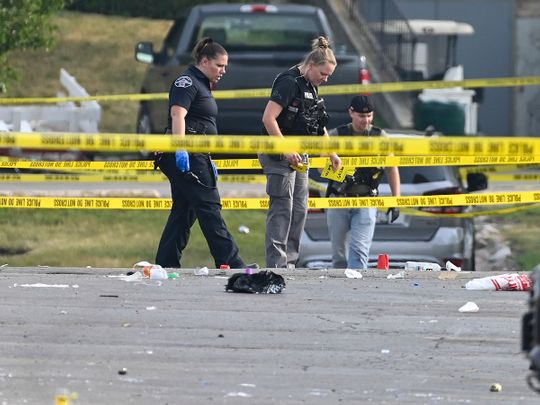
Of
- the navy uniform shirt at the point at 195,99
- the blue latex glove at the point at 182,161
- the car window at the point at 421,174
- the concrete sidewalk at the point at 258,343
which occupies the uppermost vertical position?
the navy uniform shirt at the point at 195,99

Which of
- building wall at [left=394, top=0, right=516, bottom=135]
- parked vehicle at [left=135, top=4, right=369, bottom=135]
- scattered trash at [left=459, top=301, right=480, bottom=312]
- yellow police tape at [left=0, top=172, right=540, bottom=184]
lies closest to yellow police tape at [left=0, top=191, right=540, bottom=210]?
yellow police tape at [left=0, top=172, right=540, bottom=184]

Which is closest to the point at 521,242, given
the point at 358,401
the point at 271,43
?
the point at 271,43

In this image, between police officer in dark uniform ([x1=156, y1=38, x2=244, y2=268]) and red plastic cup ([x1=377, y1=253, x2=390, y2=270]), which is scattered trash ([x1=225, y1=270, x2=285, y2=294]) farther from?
red plastic cup ([x1=377, y1=253, x2=390, y2=270])

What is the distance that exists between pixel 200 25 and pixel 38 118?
327 centimetres

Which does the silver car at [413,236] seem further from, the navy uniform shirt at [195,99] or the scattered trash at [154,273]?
the scattered trash at [154,273]

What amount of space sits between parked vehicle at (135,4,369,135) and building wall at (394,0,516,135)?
8147 millimetres

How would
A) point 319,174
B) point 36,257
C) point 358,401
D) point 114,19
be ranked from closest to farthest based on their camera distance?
point 358,401
point 319,174
point 36,257
point 114,19

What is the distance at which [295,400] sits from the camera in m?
6.76

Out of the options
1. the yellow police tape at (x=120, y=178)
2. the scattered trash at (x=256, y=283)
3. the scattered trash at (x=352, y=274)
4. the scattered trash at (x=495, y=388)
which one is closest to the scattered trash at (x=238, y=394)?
the scattered trash at (x=495, y=388)

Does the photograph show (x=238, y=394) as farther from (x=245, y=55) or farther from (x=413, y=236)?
(x=245, y=55)

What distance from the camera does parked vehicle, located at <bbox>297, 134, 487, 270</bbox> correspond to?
12133mm

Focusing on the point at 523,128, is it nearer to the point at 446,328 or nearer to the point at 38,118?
the point at 38,118

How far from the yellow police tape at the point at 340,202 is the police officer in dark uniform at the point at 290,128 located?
0.60 m

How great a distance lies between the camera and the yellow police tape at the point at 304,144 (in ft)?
23.6
